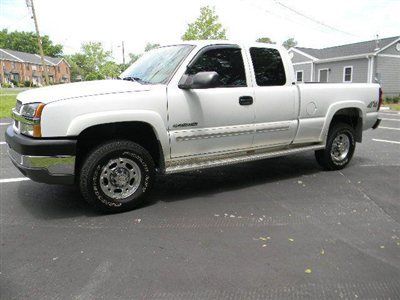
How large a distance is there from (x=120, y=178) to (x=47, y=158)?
82 cm

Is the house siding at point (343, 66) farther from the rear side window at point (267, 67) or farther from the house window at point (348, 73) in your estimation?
the rear side window at point (267, 67)

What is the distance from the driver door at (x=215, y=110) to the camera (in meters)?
4.52

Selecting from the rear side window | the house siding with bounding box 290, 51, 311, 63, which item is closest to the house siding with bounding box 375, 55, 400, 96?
the house siding with bounding box 290, 51, 311, 63

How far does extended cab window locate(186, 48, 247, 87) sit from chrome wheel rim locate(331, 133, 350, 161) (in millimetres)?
2204

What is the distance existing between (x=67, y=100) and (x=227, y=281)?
235 cm

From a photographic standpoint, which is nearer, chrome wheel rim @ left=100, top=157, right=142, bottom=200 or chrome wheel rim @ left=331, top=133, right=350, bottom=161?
chrome wheel rim @ left=100, top=157, right=142, bottom=200

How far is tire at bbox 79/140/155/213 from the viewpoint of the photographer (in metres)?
4.15

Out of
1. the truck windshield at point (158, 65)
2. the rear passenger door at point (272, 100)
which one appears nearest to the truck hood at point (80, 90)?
the truck windshield at point (158, 65)

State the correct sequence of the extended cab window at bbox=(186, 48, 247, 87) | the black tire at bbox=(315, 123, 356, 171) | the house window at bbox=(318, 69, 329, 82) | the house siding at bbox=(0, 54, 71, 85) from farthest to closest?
the house siding at bbox=(0, 54, 71, 85), the house window at bbox=(318, 69, 329, 82), the black tire at bbox=(315, 123, 356, 171), the extended cab window at bbox=(186, 48, 247, 87)

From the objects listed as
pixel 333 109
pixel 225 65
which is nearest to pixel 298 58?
pixel 333 109

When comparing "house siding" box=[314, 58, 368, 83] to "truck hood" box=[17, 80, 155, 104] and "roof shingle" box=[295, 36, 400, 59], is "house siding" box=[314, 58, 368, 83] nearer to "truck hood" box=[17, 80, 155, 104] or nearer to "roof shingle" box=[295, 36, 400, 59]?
"roof shingle" box=[295, 36, 400, 59]

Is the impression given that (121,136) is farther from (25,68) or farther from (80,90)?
(25,68)

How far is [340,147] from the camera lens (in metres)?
6.36

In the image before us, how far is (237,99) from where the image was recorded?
4.88m
